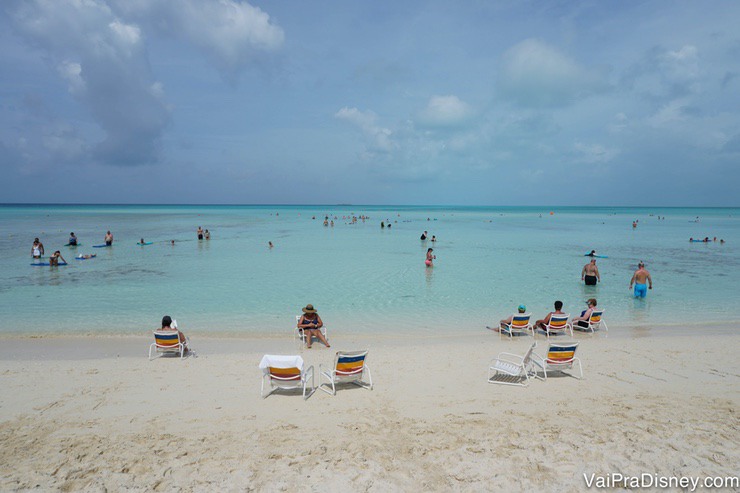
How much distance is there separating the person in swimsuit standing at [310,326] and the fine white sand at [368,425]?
175 cm

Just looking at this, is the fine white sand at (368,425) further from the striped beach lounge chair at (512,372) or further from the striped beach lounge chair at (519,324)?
the striped beach lounge chair at (519,324)

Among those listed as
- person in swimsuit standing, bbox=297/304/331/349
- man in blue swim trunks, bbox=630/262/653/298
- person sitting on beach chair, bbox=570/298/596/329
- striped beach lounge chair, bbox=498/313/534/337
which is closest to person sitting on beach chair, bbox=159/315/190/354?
person in swimsuit standing, bbox=297/304/331/349

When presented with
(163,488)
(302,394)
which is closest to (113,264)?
(302,394)

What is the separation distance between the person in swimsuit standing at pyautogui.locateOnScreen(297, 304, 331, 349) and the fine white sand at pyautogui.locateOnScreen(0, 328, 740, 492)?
1.75 m

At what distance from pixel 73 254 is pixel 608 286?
32.4 m

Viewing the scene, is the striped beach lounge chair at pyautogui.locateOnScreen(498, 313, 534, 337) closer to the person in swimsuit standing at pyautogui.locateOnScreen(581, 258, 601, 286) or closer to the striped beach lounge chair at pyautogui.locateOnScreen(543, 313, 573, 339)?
the striped beach lounge chair at pyautogui.locateOnScreen(543, 313, 573, 339)

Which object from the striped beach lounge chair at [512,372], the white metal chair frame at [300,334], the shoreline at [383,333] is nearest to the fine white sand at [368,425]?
the striped beach lounge chair at [512,372]

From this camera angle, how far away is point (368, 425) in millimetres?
6359

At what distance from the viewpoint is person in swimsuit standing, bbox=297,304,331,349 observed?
10.9 meters

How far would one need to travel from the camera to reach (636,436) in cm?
584

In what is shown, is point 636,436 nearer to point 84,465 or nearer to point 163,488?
point 163,488

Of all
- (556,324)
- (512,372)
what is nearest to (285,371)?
(512,372)

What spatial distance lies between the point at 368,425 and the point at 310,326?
5012 millimetres

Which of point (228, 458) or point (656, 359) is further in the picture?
point (656, 359)
